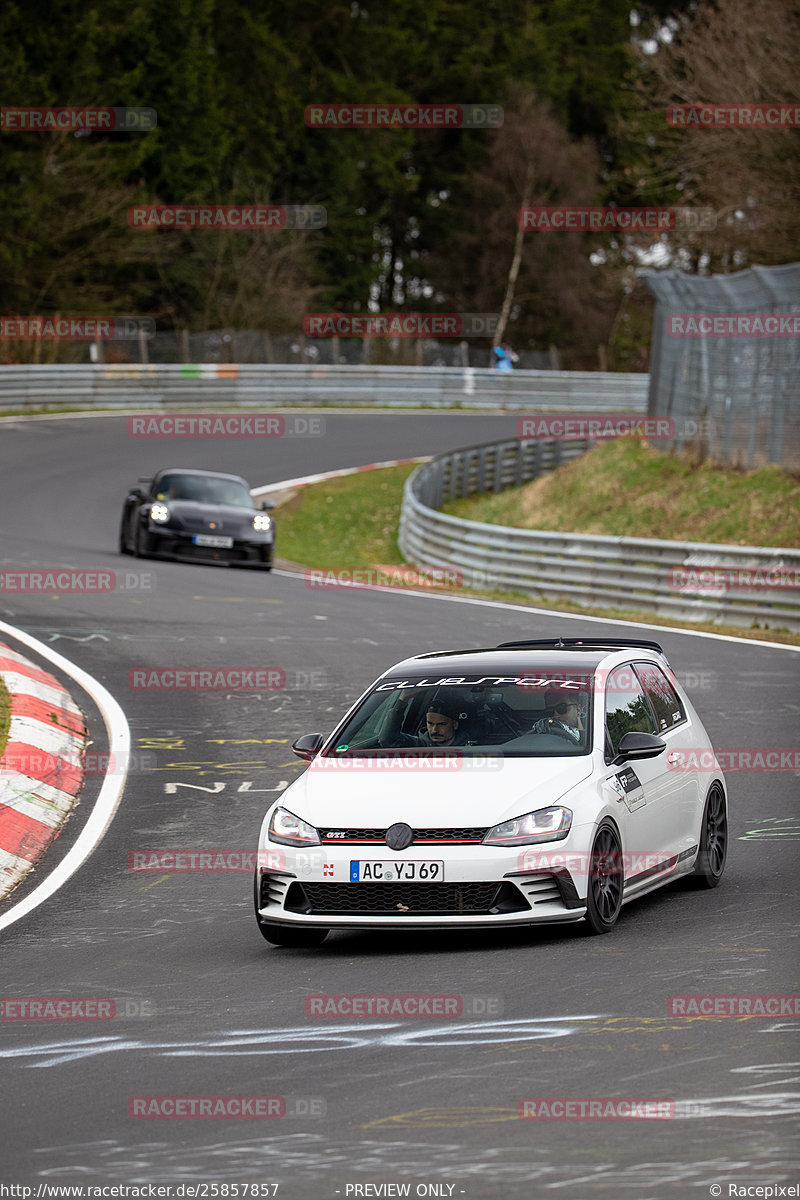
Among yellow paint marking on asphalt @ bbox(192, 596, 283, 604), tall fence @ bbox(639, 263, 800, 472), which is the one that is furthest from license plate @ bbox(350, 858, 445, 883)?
tall fence @ bbox(639, 263, 800, 472)

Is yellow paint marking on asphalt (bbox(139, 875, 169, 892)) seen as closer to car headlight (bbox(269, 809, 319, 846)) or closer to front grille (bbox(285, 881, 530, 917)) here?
car headlight (bbox(269, 809, 319, 846))

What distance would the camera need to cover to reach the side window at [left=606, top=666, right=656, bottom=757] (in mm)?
9102

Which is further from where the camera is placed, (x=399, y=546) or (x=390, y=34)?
(x=390, y=34)

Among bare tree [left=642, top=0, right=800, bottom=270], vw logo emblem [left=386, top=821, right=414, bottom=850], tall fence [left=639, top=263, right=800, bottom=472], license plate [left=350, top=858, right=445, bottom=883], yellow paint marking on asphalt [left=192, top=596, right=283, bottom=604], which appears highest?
bare tree [left=642, top=0, right=800, bottom=270]

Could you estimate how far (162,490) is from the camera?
27219 mm

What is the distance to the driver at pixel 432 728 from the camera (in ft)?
29.4

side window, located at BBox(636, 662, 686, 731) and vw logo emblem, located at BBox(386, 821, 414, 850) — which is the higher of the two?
side window, located at BBox(636, 662, 686, 731)

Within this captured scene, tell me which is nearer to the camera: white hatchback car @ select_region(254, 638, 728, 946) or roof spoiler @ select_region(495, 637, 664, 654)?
white hatchback car @ select_region(254, 638, 728, 946)

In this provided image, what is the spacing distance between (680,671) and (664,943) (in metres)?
9.15

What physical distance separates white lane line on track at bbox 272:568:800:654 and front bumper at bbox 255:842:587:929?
11420 mm

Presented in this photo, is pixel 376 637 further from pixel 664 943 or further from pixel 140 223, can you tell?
pixel 140 223

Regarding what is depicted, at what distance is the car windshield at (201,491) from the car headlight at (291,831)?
18984mm

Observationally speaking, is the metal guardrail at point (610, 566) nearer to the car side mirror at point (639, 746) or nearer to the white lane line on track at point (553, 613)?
the white lane line on track at point (553, 613)

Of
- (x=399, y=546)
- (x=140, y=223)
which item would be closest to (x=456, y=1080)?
(x=399, y=546)
